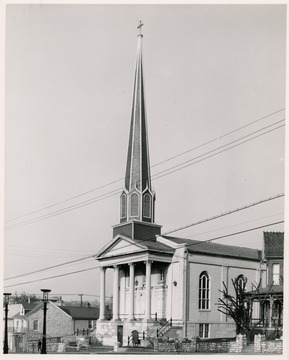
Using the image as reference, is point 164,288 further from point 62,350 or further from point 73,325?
point 73,325

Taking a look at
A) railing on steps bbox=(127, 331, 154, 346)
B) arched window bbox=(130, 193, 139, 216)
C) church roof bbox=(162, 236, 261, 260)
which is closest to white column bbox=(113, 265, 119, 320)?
railing on steps bbox=(127, 331, 154, 346)

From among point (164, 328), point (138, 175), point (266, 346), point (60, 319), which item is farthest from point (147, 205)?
point (60, 319)

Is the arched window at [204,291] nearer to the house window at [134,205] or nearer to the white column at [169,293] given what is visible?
the white column at [169,293]

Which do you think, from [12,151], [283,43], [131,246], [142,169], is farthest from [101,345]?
[283,43]

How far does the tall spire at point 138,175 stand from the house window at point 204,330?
776 cm

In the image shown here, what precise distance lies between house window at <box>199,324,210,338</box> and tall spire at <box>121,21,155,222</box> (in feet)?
25.5

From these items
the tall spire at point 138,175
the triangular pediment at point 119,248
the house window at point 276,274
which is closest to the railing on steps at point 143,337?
the triangular pediment at point 119,248

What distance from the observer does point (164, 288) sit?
1499 inches

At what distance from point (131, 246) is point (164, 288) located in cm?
349

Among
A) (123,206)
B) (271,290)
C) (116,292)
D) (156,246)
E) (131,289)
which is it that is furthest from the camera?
(123,206)

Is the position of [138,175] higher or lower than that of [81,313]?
higher

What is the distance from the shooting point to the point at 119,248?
38.4m

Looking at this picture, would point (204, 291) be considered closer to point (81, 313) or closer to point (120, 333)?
point (120, 333)

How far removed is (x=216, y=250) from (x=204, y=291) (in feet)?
9.09
